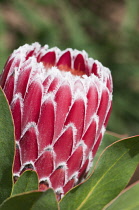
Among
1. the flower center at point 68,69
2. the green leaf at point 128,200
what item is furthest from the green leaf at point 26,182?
the flower center at point 68,69

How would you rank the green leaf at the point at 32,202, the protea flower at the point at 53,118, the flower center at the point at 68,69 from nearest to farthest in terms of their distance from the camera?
the green leaf at the point at 32,202, the protea flower at the point at 53,118, the flower center at the point at 68,69

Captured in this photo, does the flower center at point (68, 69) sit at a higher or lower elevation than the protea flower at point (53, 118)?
higher

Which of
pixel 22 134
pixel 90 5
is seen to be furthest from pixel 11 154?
pixel 90 5

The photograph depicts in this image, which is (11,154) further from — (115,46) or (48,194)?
(115,46)

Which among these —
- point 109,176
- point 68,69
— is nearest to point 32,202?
point 109,176

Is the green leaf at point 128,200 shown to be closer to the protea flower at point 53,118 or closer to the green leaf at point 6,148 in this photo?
the protea flower at point 53,118

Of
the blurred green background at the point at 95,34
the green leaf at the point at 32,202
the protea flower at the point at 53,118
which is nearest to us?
the green leaf at the point at 32,202
